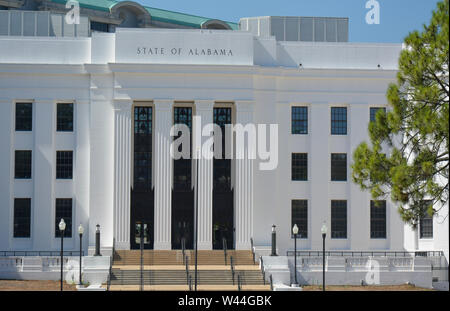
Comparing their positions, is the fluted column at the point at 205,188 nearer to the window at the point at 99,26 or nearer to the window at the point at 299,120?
the window at the point at 299,120

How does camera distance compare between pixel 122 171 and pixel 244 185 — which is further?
pixel 244 185

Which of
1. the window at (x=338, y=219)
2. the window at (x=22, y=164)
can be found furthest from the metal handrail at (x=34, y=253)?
the window at (x=338, y=219)

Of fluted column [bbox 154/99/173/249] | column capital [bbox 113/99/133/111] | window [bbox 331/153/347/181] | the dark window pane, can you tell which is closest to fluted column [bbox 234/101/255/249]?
the dark window pane

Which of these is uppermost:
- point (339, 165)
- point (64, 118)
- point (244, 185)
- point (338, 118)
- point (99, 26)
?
point (99, 26)

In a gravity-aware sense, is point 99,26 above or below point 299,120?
above

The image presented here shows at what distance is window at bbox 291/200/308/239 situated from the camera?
5178 centimetres

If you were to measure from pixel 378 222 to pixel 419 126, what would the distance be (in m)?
26.2

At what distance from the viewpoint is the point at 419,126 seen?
88.1ft

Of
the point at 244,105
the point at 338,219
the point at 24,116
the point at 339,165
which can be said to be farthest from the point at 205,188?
the point at 24,116

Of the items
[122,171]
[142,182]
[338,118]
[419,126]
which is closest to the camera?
[419,126]

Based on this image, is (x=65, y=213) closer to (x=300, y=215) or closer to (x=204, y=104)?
(x=204, y=104)

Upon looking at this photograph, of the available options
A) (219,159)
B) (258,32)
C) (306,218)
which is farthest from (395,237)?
(258,32)

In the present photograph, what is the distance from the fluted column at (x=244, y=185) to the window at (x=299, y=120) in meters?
3.49
